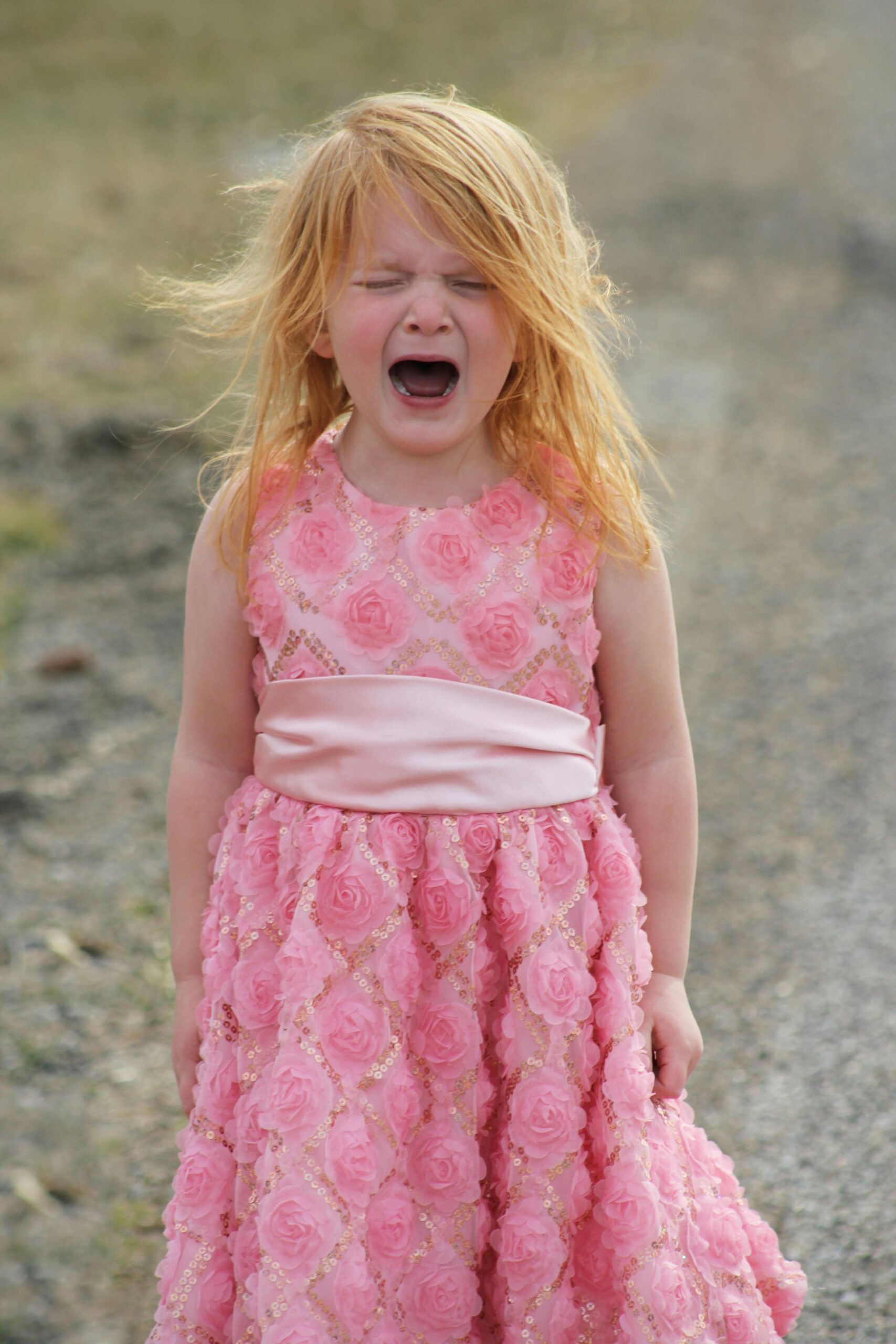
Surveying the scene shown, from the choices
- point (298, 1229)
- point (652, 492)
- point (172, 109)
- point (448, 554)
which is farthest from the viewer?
point (172, 109)

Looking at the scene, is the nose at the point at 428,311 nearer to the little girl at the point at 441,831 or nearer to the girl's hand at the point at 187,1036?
the little girl at the point at 441,831

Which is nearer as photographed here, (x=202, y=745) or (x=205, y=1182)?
(x=205, y=1182)

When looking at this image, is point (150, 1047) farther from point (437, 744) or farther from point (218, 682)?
point (437, 744)

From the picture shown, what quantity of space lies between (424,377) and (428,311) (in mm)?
80

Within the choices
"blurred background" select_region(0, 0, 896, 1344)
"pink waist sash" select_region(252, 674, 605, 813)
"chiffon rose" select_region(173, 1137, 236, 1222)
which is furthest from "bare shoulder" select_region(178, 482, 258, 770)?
"blurred background" select_region(0, 0, 896, 1344)

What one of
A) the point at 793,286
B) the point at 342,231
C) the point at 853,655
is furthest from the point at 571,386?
the point at 793,286

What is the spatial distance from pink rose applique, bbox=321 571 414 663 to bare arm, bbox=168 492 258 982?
158mm

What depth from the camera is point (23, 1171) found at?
2.12 meters

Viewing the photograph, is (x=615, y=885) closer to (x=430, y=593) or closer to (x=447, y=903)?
(x=447, y=903)

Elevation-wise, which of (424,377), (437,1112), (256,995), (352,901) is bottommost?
(437,1112)

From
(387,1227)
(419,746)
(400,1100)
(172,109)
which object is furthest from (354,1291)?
(172,109)

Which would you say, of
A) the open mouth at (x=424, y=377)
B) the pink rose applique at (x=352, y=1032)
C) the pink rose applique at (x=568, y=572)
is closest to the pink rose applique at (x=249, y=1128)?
the pink rose applique at (x=352, y=1032)

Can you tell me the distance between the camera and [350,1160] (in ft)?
4.43

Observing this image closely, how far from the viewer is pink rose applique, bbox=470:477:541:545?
4.80 ft
